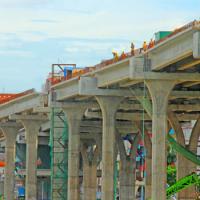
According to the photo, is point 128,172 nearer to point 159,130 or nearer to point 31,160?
point 31,160

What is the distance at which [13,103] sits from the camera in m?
134

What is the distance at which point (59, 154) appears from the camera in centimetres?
12069

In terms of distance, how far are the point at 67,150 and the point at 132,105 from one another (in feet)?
49.7

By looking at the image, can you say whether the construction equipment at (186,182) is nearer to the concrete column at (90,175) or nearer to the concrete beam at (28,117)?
the concrete beam at (28,117)

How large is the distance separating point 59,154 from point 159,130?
42.6 meters

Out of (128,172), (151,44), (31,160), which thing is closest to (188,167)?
(31,160)

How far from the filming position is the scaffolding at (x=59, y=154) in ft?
387

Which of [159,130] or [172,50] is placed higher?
[172,50]

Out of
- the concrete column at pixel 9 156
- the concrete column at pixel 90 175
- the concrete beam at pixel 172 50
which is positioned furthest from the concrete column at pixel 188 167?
the concrete column at pixel 90 175

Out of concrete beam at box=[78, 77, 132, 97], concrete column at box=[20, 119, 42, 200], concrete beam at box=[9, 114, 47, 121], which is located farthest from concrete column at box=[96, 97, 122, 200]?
concrete column at box=[20, 119, 42, 200]

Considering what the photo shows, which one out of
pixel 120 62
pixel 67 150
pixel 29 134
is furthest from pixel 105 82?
pixel 29 134

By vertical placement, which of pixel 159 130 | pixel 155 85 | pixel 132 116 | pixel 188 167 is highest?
pixel 132 116

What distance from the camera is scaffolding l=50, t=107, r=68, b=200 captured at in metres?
118

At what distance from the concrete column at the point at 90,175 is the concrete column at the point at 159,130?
76.9 meters
